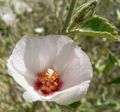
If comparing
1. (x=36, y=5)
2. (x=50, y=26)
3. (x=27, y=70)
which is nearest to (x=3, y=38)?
(x=50, y=26)

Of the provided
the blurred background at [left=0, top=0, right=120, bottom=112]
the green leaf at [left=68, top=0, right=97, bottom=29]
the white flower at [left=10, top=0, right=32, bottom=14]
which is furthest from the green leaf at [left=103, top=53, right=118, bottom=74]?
the white flower at [left=10, top=0, right=32, bottom=14]

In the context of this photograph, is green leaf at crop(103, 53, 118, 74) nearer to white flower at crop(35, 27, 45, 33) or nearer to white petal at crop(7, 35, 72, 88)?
white petal at crop(7, 35, 72, 88)

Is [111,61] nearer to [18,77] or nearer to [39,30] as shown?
[18,77]

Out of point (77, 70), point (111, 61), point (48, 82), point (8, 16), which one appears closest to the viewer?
Result: point (77, 70)

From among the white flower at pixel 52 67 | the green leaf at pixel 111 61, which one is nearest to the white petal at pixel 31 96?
the white flower at pixel 52 67

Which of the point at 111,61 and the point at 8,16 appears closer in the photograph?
the point at 111,61

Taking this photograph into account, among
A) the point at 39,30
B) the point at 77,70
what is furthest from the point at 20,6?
the point at 77,70
